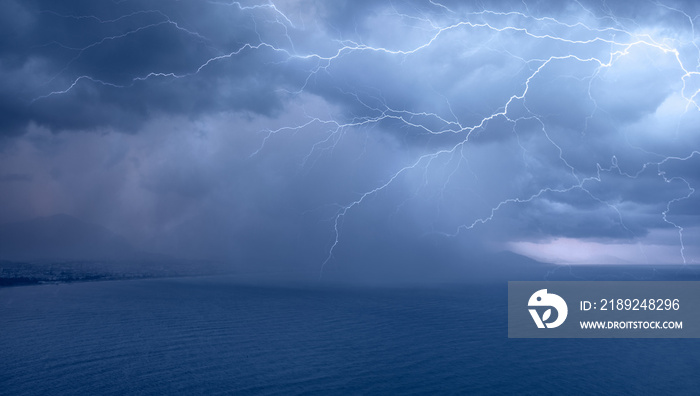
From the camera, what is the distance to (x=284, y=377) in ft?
80.7

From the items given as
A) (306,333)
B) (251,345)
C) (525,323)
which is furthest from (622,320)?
(251,345)

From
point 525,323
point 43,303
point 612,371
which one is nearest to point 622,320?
point 525,323

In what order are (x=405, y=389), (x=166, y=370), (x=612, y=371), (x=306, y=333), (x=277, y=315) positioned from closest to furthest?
(x=405, y=389) < (x=166, y=370) < (x=612, y=371) < (x=306, y=333) < (x=277, y=315)

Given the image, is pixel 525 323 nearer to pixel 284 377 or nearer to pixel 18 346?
pixel 284 377

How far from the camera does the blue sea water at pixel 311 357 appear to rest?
77.2 feet

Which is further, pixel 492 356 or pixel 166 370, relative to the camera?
pixel 492 356

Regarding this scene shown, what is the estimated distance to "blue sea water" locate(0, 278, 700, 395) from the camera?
23.5 meters

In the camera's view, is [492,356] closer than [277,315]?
Yes

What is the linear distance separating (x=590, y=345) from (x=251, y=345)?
27633 millimetres

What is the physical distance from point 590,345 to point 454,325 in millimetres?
12257

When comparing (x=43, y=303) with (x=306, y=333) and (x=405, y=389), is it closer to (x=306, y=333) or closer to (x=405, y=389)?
(x=306, y=333)

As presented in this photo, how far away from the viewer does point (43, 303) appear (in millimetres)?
57031

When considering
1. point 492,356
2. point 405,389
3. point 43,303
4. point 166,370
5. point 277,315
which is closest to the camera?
point 405,389

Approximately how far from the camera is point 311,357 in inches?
1155
